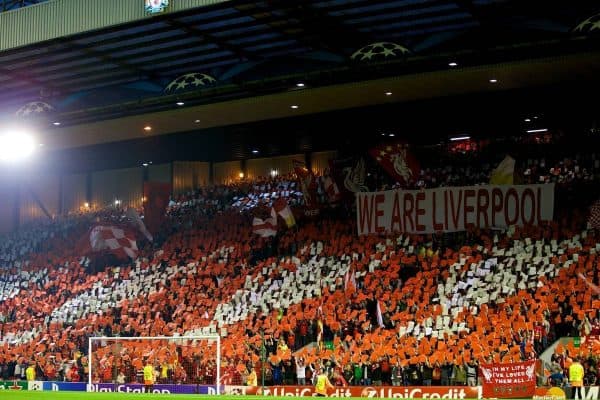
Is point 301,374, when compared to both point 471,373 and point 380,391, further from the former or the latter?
point 471,373

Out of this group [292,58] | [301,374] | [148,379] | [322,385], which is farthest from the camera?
[292,58]

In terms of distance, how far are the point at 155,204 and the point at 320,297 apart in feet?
47.2

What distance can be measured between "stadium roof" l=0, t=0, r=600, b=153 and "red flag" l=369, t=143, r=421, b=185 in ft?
9.51

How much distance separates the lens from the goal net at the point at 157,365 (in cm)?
3145

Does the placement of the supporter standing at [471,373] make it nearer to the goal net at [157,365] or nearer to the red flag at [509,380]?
the red flag at [509,380]

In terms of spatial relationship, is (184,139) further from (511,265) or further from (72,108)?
(511,265)

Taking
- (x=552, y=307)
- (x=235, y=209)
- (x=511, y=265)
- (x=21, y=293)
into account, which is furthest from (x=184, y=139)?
(x=552, y=307)

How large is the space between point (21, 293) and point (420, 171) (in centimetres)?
1973

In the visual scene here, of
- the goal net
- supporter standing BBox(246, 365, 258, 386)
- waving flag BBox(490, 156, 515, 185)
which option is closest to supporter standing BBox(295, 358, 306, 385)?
supporter standing BBox(246, 365, 258, 386)

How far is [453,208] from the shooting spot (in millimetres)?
36625

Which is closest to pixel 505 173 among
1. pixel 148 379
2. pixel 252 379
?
pixel 252 379

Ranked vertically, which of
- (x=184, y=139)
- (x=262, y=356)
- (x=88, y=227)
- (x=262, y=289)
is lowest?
(x=262, y=356)

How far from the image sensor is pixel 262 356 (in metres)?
31.0

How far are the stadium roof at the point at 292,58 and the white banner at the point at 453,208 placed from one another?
391 cm
